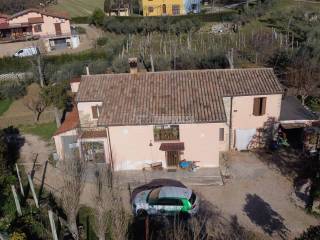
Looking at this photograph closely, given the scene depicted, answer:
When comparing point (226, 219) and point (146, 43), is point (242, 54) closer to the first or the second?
point (146, 43)

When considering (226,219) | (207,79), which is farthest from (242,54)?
→ (226,219)

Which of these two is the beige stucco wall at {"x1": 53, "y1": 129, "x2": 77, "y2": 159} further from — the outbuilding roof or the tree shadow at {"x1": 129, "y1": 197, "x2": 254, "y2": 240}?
the outbuilding roof

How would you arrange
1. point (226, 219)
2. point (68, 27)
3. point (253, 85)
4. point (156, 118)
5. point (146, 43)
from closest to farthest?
point (226, 219)
point (156, 118)
point (253, 85)
point (146, 43)
point (68, 27)

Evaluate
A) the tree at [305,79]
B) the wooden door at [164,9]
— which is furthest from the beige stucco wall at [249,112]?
the wooden door at [164,9]

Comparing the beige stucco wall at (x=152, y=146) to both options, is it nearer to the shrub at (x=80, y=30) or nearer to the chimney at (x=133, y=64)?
the chimney at (x=133, y=64)

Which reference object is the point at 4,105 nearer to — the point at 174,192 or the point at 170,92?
the point at 170,92
